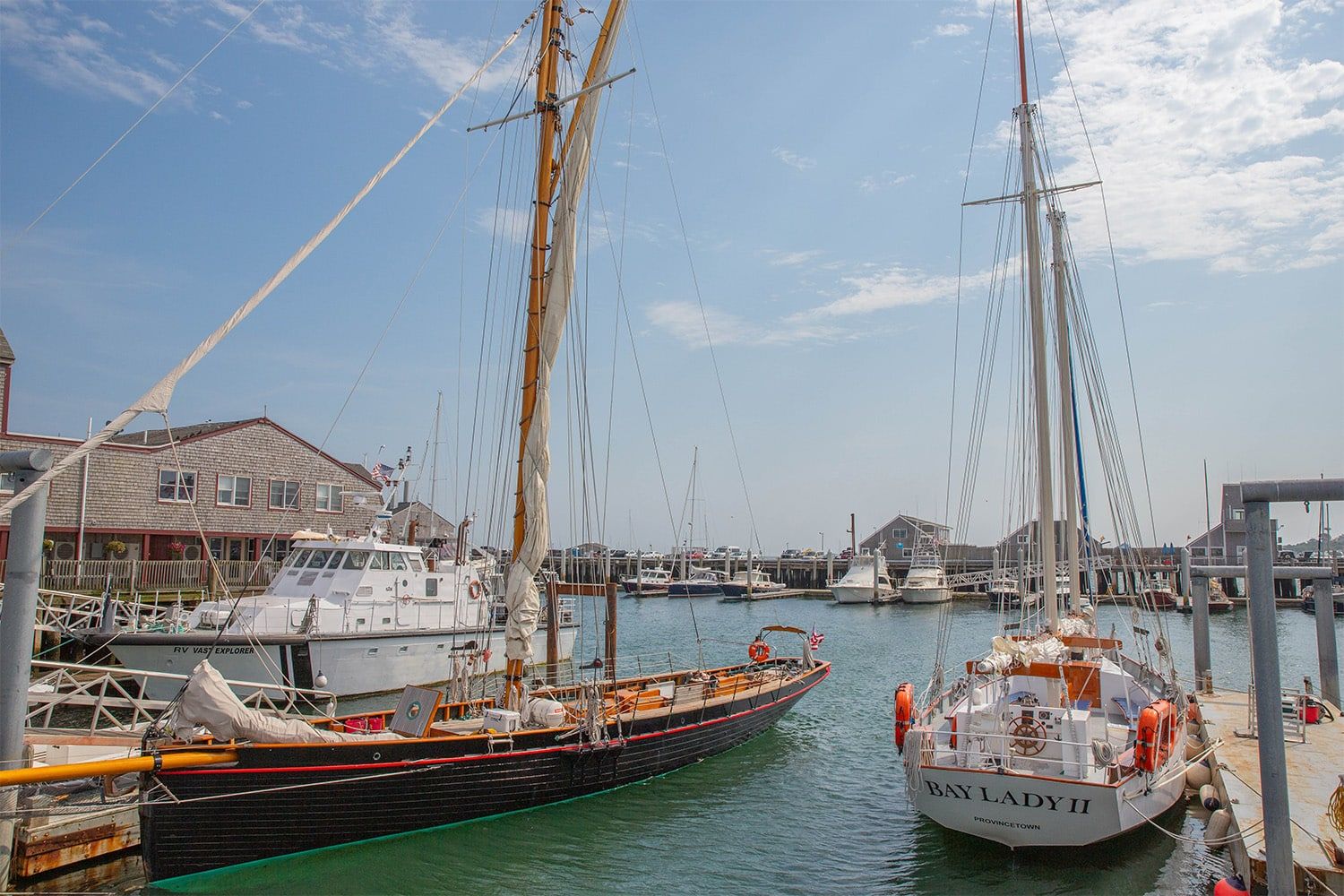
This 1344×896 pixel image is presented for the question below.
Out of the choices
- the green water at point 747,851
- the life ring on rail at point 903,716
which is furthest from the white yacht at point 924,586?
the life ring on rail at point 903,716

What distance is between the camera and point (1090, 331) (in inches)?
923

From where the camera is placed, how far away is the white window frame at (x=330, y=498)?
42.5m

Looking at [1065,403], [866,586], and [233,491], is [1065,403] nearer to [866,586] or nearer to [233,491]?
[233,491]

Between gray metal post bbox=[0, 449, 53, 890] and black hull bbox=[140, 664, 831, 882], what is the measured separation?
266 centimetres

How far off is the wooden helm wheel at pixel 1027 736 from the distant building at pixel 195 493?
77.6ft

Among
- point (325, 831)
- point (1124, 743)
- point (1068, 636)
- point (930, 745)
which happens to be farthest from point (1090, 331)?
point (325, 831)

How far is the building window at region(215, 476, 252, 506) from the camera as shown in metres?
38.4

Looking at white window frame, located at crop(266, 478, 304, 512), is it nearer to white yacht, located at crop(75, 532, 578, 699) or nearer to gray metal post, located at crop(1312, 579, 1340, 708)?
white yacht, located at crop(75, 532, 578, 699)

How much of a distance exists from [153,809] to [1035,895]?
11.6 metres

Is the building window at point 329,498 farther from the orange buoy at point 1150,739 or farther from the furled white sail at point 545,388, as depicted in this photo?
the orange buoy at point 1150,739

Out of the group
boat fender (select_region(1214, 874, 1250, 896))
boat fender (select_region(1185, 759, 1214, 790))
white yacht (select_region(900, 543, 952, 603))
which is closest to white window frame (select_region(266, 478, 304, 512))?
boat fender (select_region(1185, 759, 1214, 790))

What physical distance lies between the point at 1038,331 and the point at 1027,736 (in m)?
10.8

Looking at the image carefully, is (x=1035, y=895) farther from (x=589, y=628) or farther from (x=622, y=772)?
(x=589, y=628)

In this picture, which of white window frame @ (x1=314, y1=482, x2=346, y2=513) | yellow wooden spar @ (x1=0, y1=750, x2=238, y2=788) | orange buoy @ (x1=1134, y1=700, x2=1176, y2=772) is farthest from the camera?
white window frame @ (x1=314, y1=482, x2=346, y2=513)
